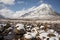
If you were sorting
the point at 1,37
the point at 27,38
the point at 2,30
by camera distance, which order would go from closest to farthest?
the point at 27,38, the point at 1,37, the point at 2,30

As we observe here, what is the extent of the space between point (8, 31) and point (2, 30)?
13.3 inches

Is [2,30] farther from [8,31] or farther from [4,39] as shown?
[4,39]

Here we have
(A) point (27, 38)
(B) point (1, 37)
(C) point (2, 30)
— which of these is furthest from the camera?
(C) point (2, 30)

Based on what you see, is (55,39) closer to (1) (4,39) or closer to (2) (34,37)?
(2) (34,37)

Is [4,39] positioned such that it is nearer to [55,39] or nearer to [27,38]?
[27,38]

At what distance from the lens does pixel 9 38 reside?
6.27m

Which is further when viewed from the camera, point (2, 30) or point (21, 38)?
point (2, 30)

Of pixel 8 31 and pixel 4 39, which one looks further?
pixel 8 31

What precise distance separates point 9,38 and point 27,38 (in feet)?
3.06

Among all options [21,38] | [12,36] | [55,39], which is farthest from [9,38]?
[55,39]

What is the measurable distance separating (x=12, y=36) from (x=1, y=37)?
16.7 inches

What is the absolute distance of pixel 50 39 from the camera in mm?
5852

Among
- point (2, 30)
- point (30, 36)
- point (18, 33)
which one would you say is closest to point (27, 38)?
point (30, 36)

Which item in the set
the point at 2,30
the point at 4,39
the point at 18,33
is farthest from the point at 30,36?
the point at 2,30
